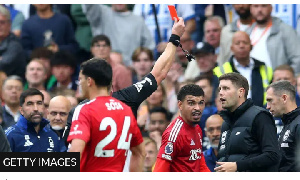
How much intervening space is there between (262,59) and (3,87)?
4.12 metres

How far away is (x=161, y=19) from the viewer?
1463cm

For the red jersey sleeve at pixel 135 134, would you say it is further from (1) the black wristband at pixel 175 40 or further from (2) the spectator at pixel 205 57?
(2) the spectator at pixel 205 57

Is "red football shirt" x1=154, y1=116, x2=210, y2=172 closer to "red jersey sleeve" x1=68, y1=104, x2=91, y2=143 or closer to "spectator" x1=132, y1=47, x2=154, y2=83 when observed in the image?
"red jersey sleeve" x1=68, y1=104, x2=91, y2=143

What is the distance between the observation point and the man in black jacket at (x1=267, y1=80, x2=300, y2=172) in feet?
32.1

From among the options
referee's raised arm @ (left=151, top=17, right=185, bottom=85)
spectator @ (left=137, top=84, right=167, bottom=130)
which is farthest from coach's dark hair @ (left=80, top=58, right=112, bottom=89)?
spectator @ (left=137, top=84, right=167, bottom=130)

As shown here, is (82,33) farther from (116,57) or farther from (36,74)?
(36,74)

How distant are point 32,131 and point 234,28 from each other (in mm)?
4104

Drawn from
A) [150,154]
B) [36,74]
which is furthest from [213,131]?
[36,74]

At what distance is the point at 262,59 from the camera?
1323 centimetres

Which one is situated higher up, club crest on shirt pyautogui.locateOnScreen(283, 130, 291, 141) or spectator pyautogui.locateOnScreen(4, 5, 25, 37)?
spectator pyautogui.locateOnScreen(4, 5, 25, 37)

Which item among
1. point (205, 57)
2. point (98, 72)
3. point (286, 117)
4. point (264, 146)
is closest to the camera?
point (98, 72)

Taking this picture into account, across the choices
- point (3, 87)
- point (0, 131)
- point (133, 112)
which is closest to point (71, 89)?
point (3, 87)

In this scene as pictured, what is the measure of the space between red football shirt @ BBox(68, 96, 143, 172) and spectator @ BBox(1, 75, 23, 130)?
4847 millimetres

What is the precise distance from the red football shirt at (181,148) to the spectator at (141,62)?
13.8 feet
